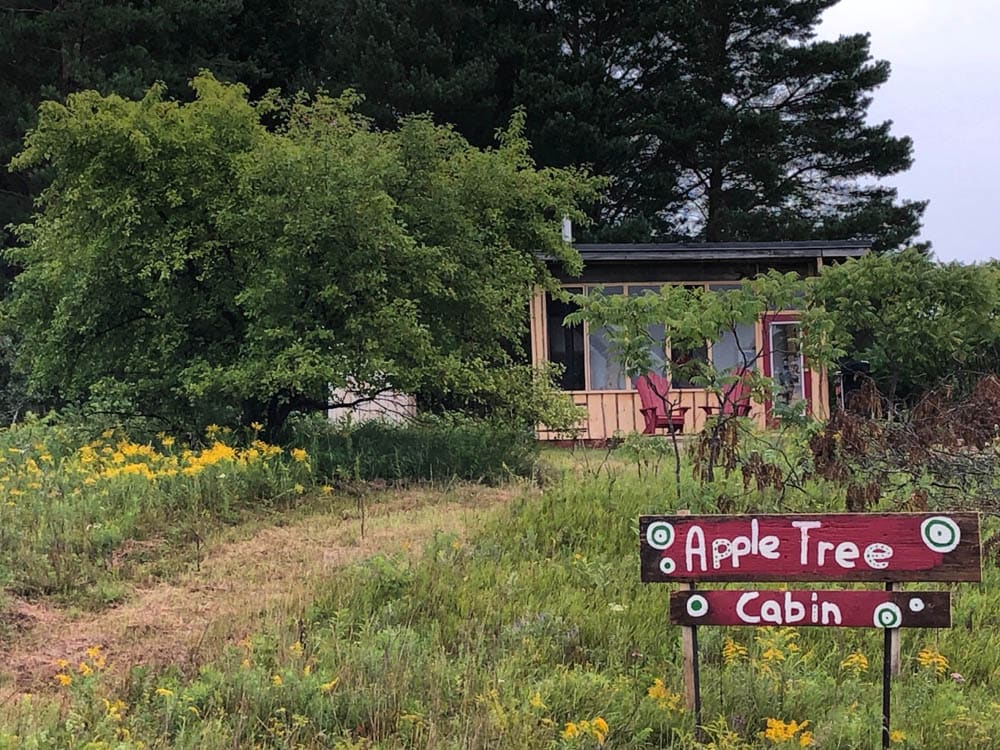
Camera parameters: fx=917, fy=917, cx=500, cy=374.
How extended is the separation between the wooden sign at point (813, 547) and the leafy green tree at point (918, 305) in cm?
642

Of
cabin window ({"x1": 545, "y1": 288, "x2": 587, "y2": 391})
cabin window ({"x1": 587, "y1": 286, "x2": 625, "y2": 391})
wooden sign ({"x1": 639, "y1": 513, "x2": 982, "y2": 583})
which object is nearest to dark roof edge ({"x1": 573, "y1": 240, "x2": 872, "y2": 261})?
cabin window ({"x1": 587, "y1": 286, "x2": 625, "y2": 391})

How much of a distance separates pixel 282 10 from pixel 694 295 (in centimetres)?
2160

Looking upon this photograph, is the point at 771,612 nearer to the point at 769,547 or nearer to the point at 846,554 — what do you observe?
the point at 769,547

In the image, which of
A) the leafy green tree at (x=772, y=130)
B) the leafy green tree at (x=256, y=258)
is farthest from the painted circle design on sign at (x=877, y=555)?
the leafy green tree at (x=772, y=130)

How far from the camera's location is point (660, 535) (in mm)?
3402

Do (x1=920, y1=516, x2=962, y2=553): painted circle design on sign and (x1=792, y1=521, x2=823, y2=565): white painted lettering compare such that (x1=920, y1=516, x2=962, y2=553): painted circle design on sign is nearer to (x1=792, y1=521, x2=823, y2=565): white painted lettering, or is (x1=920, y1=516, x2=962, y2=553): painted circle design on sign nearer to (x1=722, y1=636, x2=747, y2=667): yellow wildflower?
(x1=792, y1=521, x2=823, y2=565): white painted lettering

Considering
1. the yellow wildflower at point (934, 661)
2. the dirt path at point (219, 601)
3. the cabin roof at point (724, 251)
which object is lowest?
the yellow wildflower at point (934, 661)

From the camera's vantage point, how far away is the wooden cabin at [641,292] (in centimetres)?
1356

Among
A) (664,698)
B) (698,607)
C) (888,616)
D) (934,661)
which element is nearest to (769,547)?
(698,607)

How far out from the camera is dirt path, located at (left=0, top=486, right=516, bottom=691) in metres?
3.91

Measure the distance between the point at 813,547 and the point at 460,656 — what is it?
4.81 ft

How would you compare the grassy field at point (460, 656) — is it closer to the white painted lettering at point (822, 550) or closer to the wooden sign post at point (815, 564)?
the wooden sign post at point (815, 564)

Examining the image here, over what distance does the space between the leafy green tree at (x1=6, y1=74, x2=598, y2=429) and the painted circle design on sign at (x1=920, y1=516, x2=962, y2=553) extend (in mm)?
4816

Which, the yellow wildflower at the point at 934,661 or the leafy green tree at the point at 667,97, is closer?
the yellow wildflower at the point at 934,661
